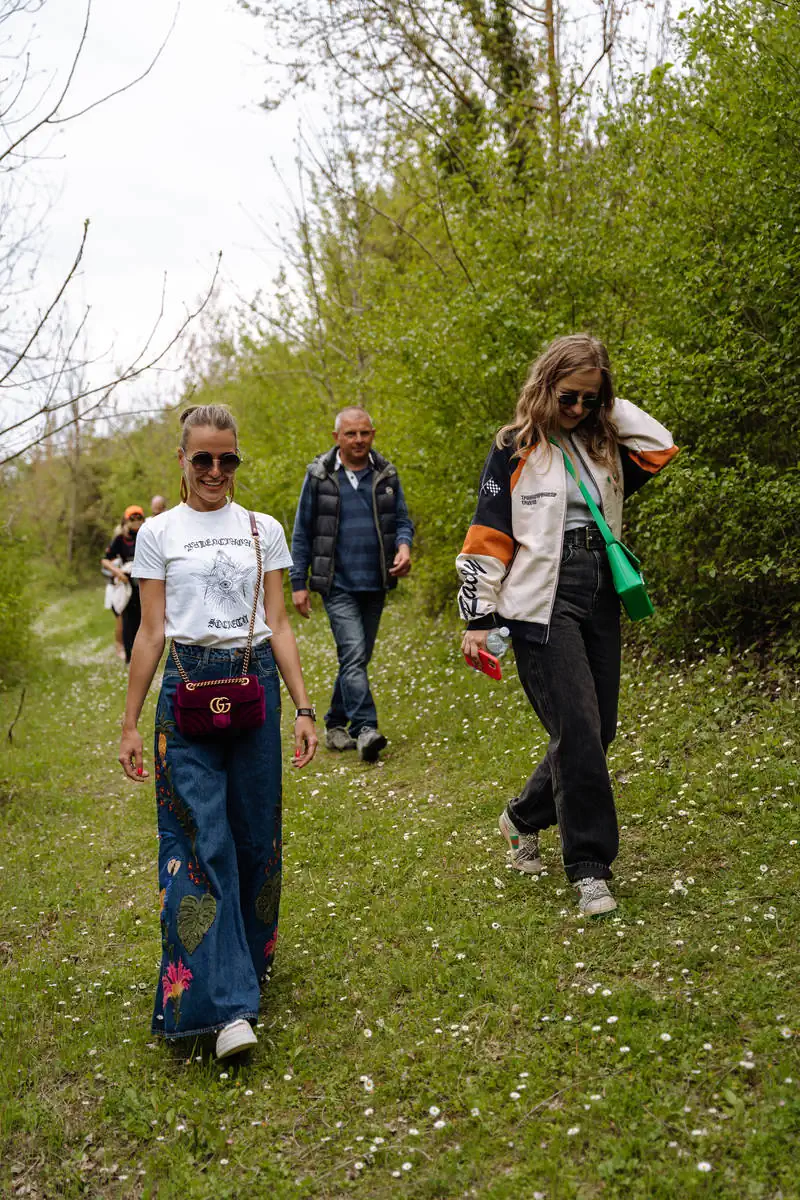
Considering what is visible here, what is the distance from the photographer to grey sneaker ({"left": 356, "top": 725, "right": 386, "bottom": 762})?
761 centimetres

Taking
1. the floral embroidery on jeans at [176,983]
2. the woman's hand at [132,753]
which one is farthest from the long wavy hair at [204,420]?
the floral embroidery on jeans at [176,983]

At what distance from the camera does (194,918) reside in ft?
12.1

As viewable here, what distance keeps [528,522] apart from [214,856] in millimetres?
1775

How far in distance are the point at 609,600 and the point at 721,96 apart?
4579 mm

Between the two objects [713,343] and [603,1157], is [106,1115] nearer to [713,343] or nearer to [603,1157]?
[603,1157]

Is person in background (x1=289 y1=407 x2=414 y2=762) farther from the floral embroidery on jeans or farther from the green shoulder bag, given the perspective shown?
the floral embroidery on jeans

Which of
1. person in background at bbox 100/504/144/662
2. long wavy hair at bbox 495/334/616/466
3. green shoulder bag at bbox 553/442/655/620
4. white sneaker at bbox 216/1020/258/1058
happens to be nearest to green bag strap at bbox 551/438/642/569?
green shoulder bag at bbox 553/442/655/620

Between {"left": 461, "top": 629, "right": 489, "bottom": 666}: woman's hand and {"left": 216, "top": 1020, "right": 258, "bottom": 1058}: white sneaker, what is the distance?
5.31 ft

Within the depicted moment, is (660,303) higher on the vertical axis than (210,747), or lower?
higher

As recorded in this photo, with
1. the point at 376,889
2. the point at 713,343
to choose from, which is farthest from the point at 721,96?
the point at 376,889

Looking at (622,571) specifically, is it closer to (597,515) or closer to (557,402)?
(597,515)

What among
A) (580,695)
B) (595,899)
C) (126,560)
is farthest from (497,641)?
(126,560)

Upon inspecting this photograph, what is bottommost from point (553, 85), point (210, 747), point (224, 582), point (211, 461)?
point (210, 747)

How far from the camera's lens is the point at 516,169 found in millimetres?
10750
